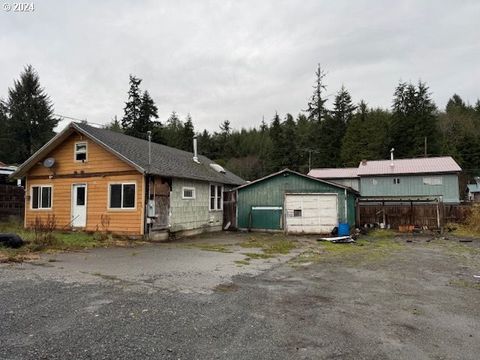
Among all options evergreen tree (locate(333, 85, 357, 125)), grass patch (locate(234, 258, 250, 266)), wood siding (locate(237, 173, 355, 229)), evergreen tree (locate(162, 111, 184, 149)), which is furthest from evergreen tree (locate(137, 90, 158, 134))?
grass patch (locate(234, 258, 250, 266))

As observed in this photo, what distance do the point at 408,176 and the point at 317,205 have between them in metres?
16.5

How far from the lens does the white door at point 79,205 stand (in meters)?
16.2

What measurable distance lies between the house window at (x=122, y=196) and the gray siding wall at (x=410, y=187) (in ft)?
80.3

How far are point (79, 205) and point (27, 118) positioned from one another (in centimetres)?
3123

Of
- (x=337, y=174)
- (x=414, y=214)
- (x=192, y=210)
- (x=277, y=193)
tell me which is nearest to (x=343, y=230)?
(x=277, y=193)

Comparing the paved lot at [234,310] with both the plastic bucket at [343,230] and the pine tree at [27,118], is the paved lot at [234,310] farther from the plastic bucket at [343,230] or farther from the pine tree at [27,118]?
the pine tree at [27,118]

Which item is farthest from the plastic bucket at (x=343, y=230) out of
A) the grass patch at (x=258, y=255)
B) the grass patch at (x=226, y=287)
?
the grass patch at (x=226, y=287)

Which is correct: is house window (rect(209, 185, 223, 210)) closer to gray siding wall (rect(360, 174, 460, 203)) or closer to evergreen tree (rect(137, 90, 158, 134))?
gray siding wall (rect(360, 174, 460, 203))

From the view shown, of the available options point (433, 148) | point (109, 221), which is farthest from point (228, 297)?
point (433, 148)

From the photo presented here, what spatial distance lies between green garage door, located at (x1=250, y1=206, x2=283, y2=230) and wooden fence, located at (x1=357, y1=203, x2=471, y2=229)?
603 centimetres

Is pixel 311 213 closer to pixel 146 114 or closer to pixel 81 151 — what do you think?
pixel 81 151

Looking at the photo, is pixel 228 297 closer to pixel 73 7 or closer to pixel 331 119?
pixel 73 7

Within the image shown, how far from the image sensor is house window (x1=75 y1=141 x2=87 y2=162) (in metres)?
16.5

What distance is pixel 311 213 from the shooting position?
19.4 m
